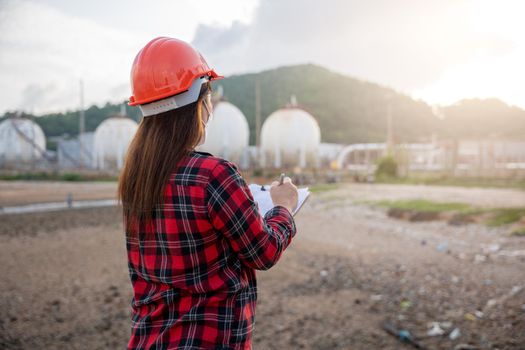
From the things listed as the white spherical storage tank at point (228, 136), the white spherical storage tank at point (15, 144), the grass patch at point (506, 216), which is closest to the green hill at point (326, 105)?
the white spherical storage tank at point (15, 144)

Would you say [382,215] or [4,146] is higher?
Answer: [4,146]

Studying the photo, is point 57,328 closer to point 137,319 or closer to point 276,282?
point 276,282

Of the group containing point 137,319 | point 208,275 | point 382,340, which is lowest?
point 382,340

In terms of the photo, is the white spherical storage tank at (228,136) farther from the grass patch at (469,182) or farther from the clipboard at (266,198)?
the clipboard at (266,198)

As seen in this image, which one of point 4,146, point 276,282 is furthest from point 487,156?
point 4,146

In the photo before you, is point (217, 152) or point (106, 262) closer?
point (106, 262)

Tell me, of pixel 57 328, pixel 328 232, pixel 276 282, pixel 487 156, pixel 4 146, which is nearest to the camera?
pixel 57 328

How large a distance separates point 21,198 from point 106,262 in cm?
1083

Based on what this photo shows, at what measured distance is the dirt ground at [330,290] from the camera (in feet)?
12.8

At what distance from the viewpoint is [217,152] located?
1364 inches

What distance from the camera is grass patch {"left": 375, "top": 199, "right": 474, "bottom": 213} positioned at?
32.9ft

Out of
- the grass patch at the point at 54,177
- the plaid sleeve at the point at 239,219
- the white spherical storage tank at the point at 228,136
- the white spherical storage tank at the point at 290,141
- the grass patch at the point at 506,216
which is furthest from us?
the white spherical storage tank at the point at 290,141

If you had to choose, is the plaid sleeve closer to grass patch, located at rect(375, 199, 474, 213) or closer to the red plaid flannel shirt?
the red plaid flannel shirt

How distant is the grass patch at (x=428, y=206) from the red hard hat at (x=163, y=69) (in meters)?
→ 9.58
